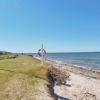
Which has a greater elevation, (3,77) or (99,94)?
(3,77)

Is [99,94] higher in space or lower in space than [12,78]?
lower

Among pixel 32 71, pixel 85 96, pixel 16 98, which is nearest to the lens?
pixel 16 98

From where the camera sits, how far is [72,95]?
45.7 ft

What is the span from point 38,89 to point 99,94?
498cm

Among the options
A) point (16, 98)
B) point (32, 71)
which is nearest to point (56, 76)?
point (32, 71)

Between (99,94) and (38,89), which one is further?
(99,94)

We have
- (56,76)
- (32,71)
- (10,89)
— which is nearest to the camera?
(10,89)

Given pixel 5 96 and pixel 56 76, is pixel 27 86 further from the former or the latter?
pixel 56 76

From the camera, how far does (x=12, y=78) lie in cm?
1464

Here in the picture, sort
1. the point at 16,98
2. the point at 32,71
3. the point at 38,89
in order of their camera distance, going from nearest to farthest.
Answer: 1. the point at 16,98
2. the point at 38,89
3. the point at 32,71

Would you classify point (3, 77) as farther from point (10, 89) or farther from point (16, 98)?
point (16, 98)

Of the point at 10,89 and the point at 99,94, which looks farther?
the point at 99,94

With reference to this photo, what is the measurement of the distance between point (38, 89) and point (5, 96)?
9.22ft

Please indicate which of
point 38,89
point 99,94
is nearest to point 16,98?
point 38,89
